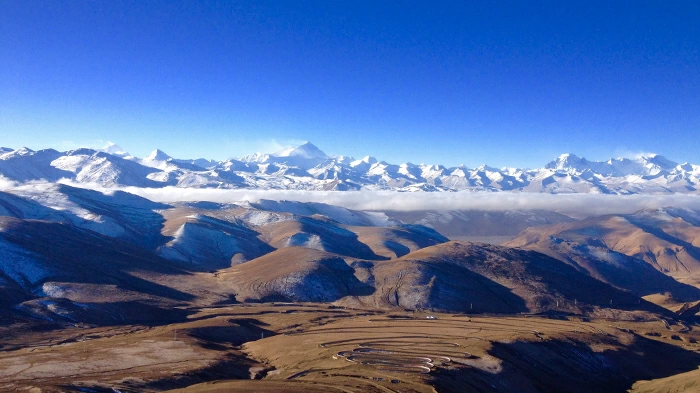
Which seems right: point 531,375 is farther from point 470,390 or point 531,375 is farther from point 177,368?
point 177,368

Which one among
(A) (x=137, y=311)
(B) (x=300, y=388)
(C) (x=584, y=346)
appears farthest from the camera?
(A) (x=137, y=311)

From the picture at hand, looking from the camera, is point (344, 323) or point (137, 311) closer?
point (344, 323)

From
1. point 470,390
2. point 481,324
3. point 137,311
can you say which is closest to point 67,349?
point 137,311

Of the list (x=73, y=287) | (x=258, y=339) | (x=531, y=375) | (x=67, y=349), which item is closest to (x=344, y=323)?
(x=258, y=339)

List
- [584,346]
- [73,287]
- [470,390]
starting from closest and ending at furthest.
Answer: [470,390] < [584,346] < [73,287]

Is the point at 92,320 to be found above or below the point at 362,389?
below

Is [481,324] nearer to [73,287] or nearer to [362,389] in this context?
[362,389]
